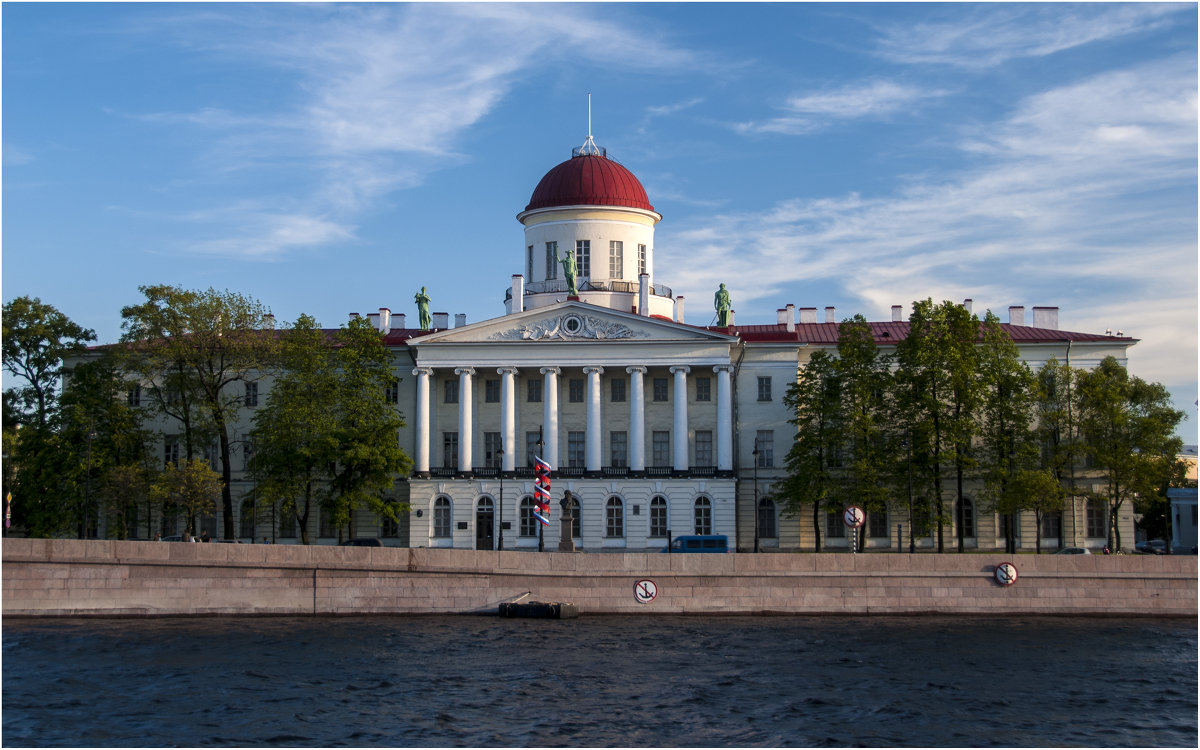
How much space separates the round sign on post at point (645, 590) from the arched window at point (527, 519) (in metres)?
18.9

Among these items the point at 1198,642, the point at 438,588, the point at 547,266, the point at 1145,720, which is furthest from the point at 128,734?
the point at 547,266

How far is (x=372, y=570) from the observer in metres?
45.2

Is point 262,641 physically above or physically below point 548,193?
below

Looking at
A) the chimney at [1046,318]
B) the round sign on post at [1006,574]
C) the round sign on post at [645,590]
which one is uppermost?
the chimney at [1046,318]

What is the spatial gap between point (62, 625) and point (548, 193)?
124 feet

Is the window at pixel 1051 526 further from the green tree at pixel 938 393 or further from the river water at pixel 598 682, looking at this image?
the river water at pixel 598 682

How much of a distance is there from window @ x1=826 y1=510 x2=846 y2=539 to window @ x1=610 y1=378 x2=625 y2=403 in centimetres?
1152

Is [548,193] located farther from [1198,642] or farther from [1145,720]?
[1145,720]

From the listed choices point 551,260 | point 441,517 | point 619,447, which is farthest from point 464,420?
point 551,260

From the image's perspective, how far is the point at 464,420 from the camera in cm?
6550

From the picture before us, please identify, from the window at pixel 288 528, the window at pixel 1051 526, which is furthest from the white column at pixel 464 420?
the window at pixel 1051 526

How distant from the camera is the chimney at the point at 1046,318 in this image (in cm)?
7044

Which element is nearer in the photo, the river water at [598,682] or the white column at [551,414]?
the river water at [598,682]

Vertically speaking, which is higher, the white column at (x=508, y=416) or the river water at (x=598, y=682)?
the white column at (x=508, y=416)
